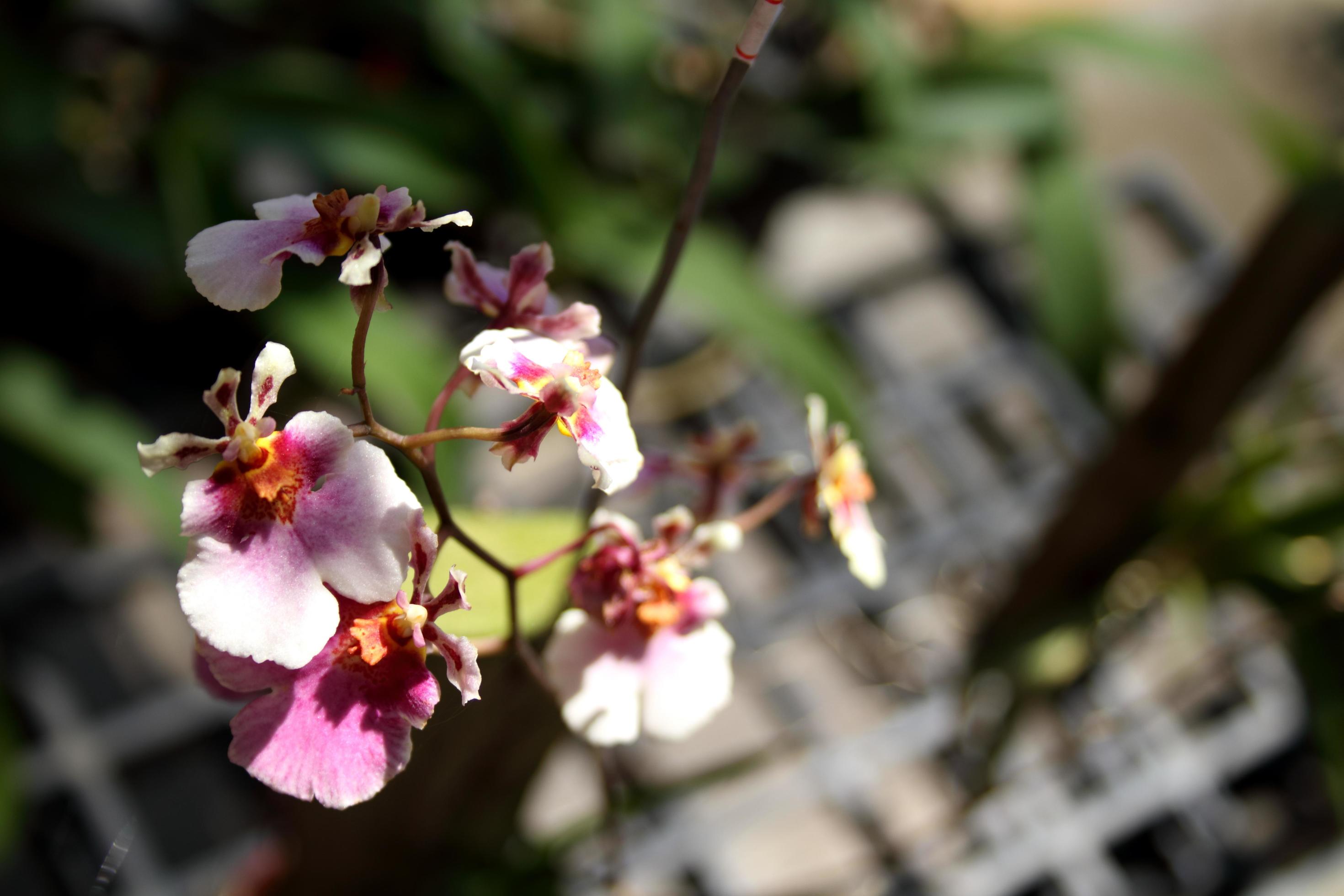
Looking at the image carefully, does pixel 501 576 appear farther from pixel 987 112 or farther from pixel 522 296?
pixel 987 112

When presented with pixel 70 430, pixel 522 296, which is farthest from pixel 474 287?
pixel 70 430

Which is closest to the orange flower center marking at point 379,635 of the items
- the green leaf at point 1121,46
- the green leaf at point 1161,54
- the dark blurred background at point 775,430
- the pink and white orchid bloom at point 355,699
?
the pink and white orchid bloom at point 355,699

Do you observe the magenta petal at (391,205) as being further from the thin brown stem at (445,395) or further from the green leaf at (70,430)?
the green leaf at (70,430)

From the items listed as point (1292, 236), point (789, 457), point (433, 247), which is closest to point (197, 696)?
point (433, 247)

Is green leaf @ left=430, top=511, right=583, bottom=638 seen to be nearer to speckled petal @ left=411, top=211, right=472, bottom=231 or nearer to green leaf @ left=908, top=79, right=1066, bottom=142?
speckled petal @ left=411, top=211, right=472, bottom=231

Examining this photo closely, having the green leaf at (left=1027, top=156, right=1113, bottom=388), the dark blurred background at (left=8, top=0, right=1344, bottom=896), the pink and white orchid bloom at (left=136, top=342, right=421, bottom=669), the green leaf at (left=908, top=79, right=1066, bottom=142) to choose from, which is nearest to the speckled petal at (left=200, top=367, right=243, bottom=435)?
the pink and white orchid bloom at (left=136, top=342, right=421, bottom=669)

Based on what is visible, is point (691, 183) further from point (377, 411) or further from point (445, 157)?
point (445, 157)
